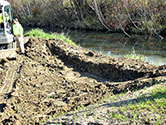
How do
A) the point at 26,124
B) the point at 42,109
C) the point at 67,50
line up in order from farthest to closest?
the point at 67,50, the point at 42,109, the point at 26,124

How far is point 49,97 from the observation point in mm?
10828

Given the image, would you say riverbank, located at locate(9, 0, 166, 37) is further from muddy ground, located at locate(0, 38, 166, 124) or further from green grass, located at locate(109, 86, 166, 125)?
green grass, located at locate(109, 86, 166, 125)

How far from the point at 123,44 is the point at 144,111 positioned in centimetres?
1728

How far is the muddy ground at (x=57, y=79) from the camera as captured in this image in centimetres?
967

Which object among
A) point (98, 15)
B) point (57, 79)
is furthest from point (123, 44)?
point (57, 79)

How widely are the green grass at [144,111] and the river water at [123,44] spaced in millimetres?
10184

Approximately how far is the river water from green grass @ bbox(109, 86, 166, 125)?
10184 mm

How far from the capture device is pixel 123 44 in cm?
2448

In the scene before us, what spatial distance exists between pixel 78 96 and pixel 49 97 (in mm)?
1165

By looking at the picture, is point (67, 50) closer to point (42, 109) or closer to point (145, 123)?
point (42, 109)

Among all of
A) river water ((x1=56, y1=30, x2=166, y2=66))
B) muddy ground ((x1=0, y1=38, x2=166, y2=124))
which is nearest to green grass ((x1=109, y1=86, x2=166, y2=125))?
muddy ground ((x1=0, y1=38, x2=166, y2=124))

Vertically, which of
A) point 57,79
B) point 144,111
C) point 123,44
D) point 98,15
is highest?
point 98,15

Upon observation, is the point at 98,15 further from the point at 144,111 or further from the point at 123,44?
the point at 144,111

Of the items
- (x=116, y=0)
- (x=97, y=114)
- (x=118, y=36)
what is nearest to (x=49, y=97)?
(x=97, y=114)
